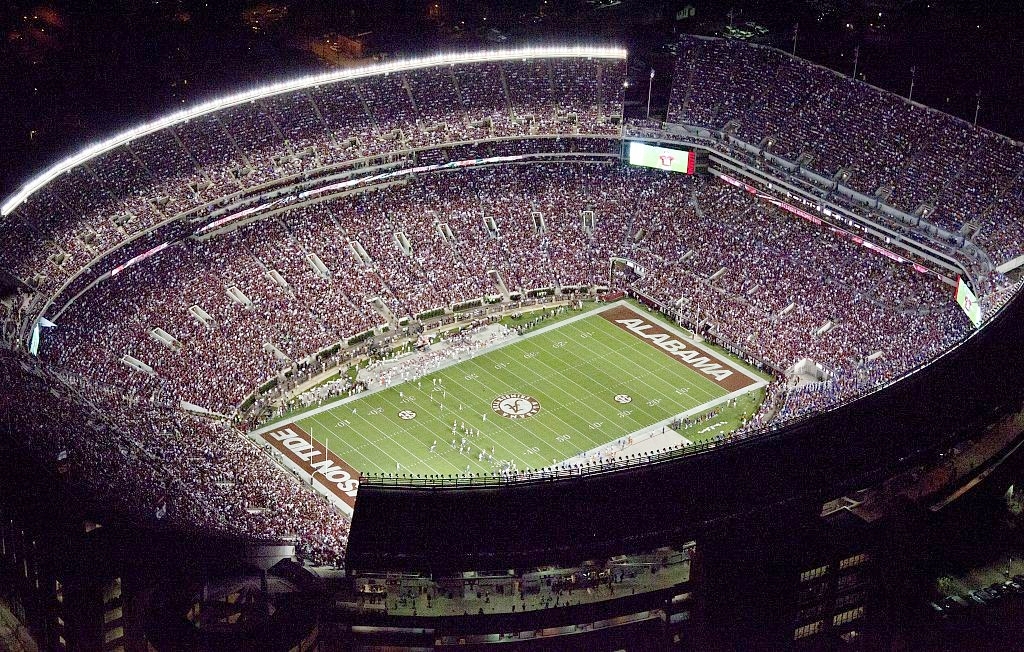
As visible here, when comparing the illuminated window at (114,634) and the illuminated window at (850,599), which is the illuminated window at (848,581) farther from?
the illuminated window at (114,634)

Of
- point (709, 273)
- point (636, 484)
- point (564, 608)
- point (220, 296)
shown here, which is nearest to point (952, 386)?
point (636, 484)

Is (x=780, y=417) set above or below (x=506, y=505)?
above

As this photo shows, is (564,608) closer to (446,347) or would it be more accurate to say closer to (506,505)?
(506,505)

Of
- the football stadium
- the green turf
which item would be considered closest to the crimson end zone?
the football stadium

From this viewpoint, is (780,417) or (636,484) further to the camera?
(780,417)

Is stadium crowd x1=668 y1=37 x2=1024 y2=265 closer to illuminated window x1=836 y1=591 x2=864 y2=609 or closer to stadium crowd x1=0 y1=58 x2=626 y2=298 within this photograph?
stadium crowd x1=0 y1=58 x2=626 y2=298

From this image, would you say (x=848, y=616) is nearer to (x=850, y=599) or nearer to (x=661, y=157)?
(x=850, y=599)

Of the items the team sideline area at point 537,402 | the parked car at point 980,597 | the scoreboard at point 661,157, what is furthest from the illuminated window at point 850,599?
the scoreboard at point 661,157
